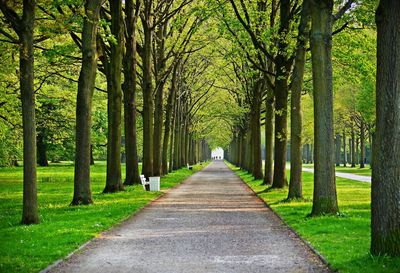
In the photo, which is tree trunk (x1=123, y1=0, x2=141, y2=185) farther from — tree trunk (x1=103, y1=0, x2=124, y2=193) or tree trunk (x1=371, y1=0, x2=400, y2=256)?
tree trunk (x1=371, y1=0, x2=400, y2=256)

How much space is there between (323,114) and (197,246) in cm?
600

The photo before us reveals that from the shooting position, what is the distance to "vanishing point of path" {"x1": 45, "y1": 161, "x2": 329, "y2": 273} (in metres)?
9.05

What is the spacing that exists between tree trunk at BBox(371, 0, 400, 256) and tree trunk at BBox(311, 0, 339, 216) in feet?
20.1

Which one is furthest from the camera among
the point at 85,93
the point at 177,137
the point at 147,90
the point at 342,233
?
the point at 177,137

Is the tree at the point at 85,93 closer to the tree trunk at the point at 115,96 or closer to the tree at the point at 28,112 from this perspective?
the tree at the point at 28,112

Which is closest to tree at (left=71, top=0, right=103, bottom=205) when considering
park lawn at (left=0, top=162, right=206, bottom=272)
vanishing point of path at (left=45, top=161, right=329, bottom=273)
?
park lawn at (left=0, top=162, right=206, bottom=272)

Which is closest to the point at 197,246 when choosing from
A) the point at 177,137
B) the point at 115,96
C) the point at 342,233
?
the point at 342,233

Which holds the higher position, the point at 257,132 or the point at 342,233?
the point at 257,132

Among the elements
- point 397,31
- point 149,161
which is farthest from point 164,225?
point 149,161

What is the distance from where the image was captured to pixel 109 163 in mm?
23734

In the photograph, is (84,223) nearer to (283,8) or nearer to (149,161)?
(283,8)

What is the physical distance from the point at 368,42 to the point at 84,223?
1535 centimetres

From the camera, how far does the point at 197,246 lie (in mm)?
11109

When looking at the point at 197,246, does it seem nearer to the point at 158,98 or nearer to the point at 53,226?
the point at 53,226
